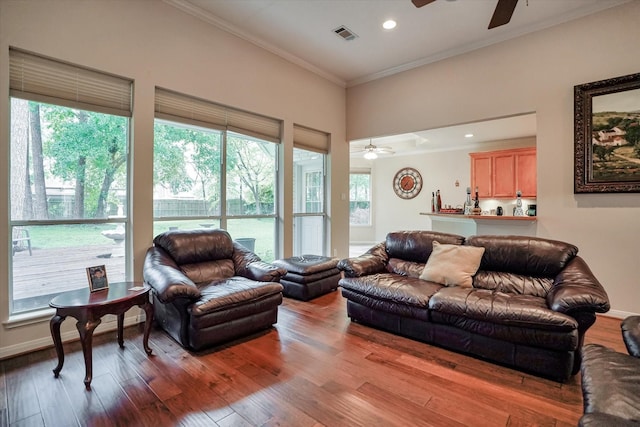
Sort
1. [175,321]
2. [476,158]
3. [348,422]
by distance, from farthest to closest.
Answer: [476,158], [175,321], [348,422]

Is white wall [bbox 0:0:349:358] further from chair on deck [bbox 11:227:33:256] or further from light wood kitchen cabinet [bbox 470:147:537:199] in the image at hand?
light wood kitchen cabinet [bbox 470:147:537:199]

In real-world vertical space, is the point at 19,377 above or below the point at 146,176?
below

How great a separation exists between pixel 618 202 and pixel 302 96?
170 inches

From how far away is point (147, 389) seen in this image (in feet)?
6.69

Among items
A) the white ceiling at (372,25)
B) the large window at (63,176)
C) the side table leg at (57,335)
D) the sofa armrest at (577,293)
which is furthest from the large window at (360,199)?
the side table leg at (57,335)

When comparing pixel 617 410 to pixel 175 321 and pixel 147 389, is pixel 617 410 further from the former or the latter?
pixel 175 321

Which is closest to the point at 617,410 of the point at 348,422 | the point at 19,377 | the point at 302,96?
the point at 348,422

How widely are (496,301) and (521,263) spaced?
0.77m

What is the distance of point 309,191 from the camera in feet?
18.0

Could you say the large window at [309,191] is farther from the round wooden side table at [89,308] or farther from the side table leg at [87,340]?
the side table leg at [87,340]

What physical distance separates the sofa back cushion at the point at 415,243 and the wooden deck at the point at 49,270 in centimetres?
310

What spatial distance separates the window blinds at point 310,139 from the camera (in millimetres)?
5023

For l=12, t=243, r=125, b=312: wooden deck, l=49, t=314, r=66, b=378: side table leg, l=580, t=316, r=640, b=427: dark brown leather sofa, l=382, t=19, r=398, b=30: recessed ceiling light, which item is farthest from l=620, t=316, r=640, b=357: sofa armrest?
l=12, t=243, r=125, b=312: wooden deck

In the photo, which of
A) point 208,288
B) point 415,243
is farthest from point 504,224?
point 208,288
